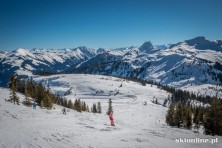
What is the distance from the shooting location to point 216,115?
53812 millimetres

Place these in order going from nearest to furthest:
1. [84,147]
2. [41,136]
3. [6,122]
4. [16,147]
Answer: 1. [16,147]
2. [84,147]
3. [41,136]
4. [6,122]

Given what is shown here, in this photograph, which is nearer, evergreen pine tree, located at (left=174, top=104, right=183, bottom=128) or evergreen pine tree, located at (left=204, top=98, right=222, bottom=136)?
evergreen pine tree, located at (left=204, top=98, right=222, bottom=136)

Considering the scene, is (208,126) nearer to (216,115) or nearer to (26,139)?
(216,115)

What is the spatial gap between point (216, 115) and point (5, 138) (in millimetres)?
53460

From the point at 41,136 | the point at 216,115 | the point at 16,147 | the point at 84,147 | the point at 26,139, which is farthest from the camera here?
the point at 216,115

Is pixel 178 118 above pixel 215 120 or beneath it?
Result: beneath

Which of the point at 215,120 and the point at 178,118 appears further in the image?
the point at 178,118

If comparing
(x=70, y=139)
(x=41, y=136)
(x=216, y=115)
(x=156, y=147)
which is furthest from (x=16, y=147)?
(x=216, y=115)

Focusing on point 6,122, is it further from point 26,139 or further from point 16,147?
point 16,147

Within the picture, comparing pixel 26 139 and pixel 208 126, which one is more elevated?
pixel 26 139

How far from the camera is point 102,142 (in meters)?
23.0

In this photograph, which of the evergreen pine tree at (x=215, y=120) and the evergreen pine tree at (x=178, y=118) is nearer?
the evergreen pine tree at (x=215, y=120)

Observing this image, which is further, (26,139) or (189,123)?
(189,123)

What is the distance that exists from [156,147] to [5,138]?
18.2 m
